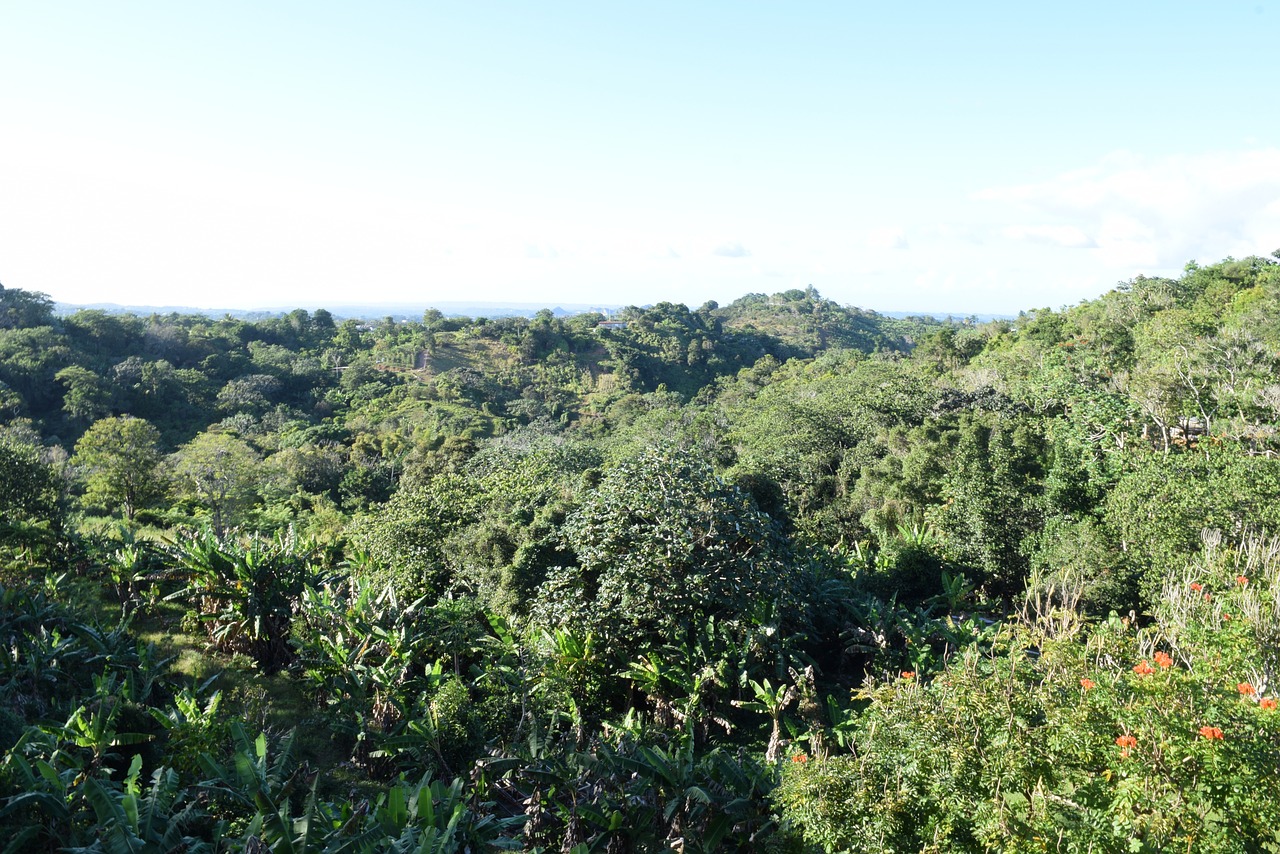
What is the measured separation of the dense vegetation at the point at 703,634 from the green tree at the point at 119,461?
8 cm

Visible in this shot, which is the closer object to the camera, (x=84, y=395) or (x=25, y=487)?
(x=25, y=487)

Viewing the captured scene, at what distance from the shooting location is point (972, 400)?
79.1 ft

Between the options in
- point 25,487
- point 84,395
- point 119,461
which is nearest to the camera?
point 25,487

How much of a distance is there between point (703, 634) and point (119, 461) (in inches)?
702

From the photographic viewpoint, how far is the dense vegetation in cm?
566

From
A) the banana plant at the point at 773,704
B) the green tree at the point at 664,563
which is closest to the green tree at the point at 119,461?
the green tree at the point at 664,563

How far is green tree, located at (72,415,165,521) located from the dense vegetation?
0.27 ft

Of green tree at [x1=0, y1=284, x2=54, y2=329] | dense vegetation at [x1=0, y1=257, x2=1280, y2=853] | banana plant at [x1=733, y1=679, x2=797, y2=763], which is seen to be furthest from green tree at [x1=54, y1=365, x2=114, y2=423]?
banana plant at [x1=733, y1=679, x2=797, y2=763]

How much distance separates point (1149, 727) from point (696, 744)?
598 cm

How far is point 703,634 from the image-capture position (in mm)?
10617

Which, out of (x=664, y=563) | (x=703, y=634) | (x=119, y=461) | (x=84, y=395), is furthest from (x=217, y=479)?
(x=84, y=395)

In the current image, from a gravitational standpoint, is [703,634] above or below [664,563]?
below

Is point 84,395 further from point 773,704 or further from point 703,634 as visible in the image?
point 773,704

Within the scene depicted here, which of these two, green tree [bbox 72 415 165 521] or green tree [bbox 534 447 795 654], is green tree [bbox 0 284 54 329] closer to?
green tree [bbox 72 415 165 521]
